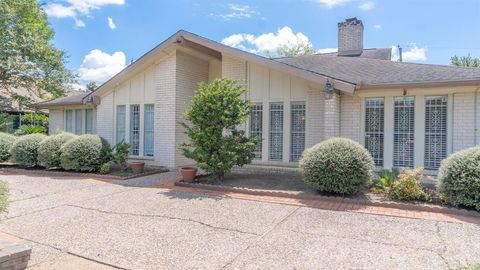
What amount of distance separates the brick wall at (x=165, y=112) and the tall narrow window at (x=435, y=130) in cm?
816

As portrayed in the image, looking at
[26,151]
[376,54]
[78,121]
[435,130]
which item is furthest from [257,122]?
[78,121]

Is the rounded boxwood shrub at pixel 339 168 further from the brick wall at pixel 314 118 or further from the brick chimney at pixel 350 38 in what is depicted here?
the brick chimney at pixel 350 38

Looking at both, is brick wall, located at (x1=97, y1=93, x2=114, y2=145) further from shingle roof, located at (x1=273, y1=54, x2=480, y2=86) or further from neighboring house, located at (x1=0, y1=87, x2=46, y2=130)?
neighboring house, located at (x1=0, y1=87, x2=46, y2=130)

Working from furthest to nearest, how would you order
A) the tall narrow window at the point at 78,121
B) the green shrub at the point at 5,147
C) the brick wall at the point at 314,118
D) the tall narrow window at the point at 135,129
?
the tall narrow window at the point at 78,121 → the green shrub at the point at 5,147 → the tall narrow window at the point at 135,129 → the brick wall at the point at 314,118

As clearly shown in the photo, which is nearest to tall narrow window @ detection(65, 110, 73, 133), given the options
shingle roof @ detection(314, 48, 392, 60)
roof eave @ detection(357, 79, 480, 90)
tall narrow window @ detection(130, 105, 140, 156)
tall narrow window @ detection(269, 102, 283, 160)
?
tall narrow window @ detection(130, 105, 140, 156)

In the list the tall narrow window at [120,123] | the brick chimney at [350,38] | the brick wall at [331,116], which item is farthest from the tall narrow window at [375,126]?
the tall narrow window at [120,123]

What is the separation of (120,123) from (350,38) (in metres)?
11.2

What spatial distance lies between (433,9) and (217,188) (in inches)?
541

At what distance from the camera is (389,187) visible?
7184 mm

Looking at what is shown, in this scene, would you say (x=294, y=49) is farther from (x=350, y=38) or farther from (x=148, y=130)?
(x=148, y=130)

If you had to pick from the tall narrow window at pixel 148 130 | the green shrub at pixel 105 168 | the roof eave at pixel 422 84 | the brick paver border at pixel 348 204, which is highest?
the roof eave at pixel 422 84

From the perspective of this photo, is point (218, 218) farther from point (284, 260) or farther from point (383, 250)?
point (383, 250)

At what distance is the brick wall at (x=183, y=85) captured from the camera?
1173cm


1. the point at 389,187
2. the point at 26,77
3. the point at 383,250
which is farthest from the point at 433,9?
the point at 26,77
